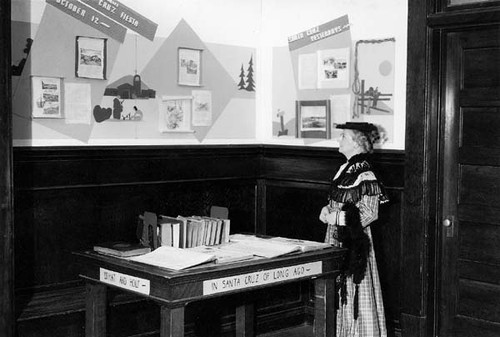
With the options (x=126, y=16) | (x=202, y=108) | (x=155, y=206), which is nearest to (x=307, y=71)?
(x=202, y=108)

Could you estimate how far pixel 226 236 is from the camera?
532 centimetres

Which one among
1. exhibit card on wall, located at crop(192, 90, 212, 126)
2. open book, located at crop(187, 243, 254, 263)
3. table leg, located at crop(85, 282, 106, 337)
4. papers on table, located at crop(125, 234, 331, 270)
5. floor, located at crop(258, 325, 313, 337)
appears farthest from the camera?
floor, located at crop(258, 325, 313, 337)

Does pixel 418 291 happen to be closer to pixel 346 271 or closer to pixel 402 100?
pixel 346 271

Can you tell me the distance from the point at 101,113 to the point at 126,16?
0.74m

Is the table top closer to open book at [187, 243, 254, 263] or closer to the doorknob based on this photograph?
open book at [187, 243, 254, 263]

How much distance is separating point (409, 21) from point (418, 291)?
198 cm

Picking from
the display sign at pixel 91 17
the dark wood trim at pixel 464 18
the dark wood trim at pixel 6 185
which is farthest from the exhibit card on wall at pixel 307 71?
the dark wood trim at pixel 6 185

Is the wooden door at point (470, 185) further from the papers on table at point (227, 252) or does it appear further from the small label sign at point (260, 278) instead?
the small label sign at point (260, 278)

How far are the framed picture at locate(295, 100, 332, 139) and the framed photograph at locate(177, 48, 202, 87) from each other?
0.89 m

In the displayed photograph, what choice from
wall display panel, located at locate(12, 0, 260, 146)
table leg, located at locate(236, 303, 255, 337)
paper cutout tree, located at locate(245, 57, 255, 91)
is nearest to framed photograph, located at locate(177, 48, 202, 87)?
wall display panel, located at locate(12, 0, 260, 146)

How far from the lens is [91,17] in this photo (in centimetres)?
559

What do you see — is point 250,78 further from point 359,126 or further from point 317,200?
point 359,126

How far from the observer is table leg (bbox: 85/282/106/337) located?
499 cm

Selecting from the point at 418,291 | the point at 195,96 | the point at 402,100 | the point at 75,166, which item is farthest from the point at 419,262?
the point at 75,166
